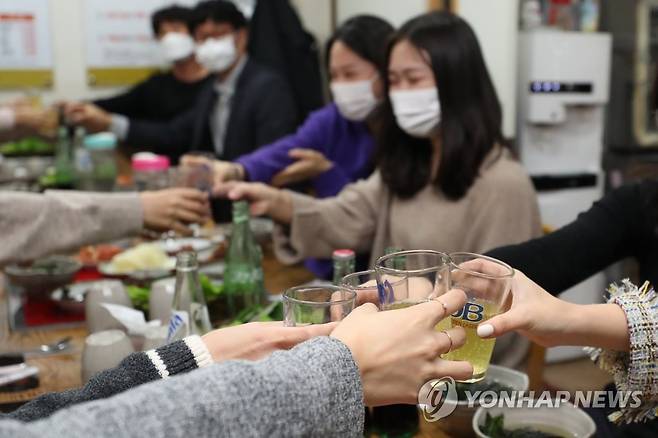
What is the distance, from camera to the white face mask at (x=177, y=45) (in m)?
3.75

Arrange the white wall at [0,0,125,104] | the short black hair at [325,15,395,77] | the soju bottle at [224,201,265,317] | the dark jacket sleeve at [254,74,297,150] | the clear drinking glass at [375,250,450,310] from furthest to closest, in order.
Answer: the white wall at [0,0,125,104], the dark jacket sleeve at [254,74,297,150], the short black hair at [325,15,395,77], the soju bottle at [224,201,265,317], the clear drinking glass at [375,250,450,310]

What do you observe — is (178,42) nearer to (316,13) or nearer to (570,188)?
(316,13)

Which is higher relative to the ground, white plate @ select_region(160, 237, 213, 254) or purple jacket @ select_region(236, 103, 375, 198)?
purple jacket @ select_region(236, 103, 375, 198)

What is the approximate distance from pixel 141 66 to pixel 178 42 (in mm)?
771

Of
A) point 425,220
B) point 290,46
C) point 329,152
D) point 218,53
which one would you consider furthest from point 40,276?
point 290,46

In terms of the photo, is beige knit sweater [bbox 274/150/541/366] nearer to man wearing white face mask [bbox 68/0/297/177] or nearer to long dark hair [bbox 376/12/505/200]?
long dark hair [bbox 376/12/505/200]

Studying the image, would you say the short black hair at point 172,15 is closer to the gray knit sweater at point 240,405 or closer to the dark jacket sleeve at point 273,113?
the dark jacket sleeve at point 273,113

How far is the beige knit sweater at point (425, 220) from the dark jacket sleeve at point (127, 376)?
0.88m

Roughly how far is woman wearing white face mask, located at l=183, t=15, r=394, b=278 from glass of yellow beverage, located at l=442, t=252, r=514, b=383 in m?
1.24

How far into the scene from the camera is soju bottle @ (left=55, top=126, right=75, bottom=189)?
9.13 ft

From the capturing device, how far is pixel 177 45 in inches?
148

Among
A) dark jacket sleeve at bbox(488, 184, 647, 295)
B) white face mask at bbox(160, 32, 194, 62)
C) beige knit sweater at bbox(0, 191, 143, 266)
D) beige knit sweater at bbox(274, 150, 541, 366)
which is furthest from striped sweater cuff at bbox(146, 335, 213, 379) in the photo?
white face mask at bbox(160, 32, 194, 62)

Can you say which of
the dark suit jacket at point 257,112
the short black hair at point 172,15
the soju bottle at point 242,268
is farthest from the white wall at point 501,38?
the short black hair at point 172,15

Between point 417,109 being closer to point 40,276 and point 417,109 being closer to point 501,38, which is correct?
point 40,276
